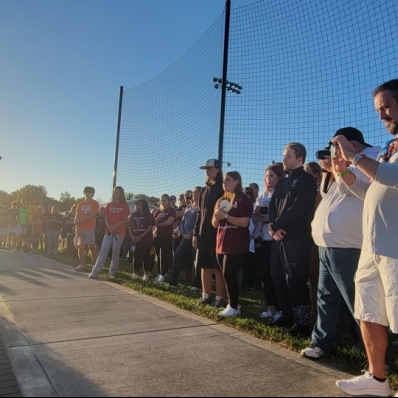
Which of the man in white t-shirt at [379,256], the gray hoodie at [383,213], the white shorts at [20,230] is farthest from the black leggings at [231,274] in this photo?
the white shorts at [20,230]

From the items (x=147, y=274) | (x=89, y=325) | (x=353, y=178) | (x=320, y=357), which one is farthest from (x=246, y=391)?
(x=147, y=274)

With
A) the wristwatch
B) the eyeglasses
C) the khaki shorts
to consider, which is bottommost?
the khaki shorts

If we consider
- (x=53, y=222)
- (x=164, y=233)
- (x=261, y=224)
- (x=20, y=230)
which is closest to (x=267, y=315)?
(x=261, y=224)

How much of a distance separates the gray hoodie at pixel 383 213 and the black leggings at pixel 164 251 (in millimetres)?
5868

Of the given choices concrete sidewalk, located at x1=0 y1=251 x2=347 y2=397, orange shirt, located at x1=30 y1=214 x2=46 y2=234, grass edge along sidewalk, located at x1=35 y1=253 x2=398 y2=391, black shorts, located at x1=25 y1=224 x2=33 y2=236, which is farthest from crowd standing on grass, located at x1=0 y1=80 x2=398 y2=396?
black shorts, located at x1=25 y1=224 x2=33 y2=236

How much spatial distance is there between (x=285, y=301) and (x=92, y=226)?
19.9 ft

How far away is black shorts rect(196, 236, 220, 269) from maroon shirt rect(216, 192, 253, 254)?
49 cm

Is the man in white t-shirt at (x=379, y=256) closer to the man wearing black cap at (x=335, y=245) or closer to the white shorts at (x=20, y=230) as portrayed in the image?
the man wearing black cap at (x=335, y=245)

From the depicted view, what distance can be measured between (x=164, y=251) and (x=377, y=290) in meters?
5.96

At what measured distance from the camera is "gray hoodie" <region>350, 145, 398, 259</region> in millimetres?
2371

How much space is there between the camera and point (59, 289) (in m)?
6.38

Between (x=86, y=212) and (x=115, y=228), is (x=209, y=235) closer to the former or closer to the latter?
(x=115, y=228)

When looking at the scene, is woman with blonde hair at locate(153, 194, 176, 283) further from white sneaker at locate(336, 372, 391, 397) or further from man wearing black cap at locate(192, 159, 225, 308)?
white sneaker at locate(336, 372, 391, 397)

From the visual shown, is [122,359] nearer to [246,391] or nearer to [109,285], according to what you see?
[246,391]
